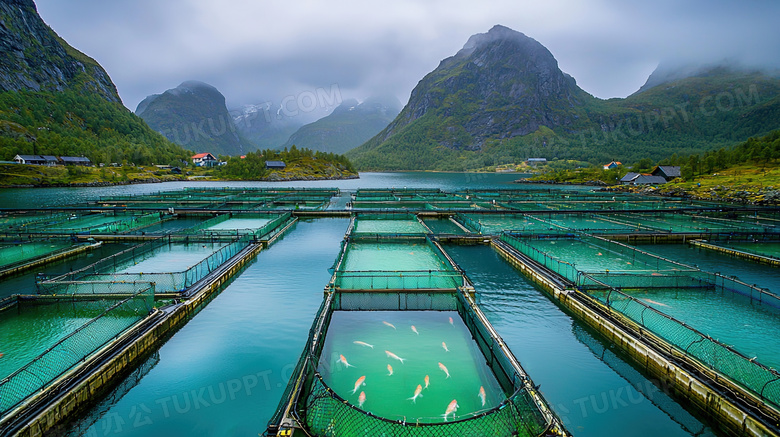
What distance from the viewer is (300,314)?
17.9 m

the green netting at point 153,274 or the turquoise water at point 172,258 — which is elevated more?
the green netting at point 153,274

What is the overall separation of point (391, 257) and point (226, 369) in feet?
50.5

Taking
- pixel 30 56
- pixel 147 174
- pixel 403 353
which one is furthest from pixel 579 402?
pixel 30 56

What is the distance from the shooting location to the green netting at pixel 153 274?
59.6 feet

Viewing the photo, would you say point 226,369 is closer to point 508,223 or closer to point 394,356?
point 394,356

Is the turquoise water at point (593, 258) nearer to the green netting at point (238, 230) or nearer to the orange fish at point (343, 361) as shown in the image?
the orange fish at point (343, 361)

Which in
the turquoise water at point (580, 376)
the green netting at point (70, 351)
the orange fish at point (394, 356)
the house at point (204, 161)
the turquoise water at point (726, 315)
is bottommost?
the turquoise water at point (580, 376)

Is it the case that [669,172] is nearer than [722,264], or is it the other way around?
[722,264]

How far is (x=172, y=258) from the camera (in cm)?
2617

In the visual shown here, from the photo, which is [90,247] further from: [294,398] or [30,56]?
[30,56]

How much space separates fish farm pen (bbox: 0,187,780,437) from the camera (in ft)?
31.0

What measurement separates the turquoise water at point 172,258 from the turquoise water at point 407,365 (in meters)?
13.6

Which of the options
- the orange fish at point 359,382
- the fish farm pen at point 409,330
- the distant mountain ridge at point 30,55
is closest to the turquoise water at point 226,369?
the fish farm pen at point 409,330

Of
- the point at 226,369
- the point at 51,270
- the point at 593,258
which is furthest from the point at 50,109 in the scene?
the point at 593,258
